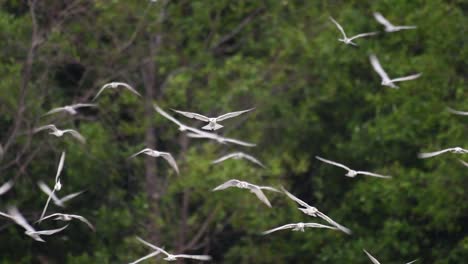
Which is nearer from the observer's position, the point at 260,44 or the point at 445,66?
the point at 445,66

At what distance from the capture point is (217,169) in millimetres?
21078

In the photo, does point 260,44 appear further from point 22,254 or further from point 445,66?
point 22,254

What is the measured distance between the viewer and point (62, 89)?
899 inches

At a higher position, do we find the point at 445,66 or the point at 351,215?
the point at 445,66

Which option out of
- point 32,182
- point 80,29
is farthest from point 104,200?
point 80,29

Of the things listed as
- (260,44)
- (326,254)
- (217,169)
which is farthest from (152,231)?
(260,44)

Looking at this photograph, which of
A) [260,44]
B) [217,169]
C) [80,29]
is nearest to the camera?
[217,169]

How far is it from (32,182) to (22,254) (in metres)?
1.26

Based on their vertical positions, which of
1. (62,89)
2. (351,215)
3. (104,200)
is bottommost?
(351,215)

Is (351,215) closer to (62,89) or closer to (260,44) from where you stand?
(260,44)

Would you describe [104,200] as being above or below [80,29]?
below

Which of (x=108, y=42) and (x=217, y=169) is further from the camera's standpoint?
(x=108, y=42)

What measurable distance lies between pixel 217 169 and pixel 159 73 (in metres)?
2.74

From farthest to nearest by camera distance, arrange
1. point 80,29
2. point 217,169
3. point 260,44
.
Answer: point 260,44
point 80,29
point 217,169
